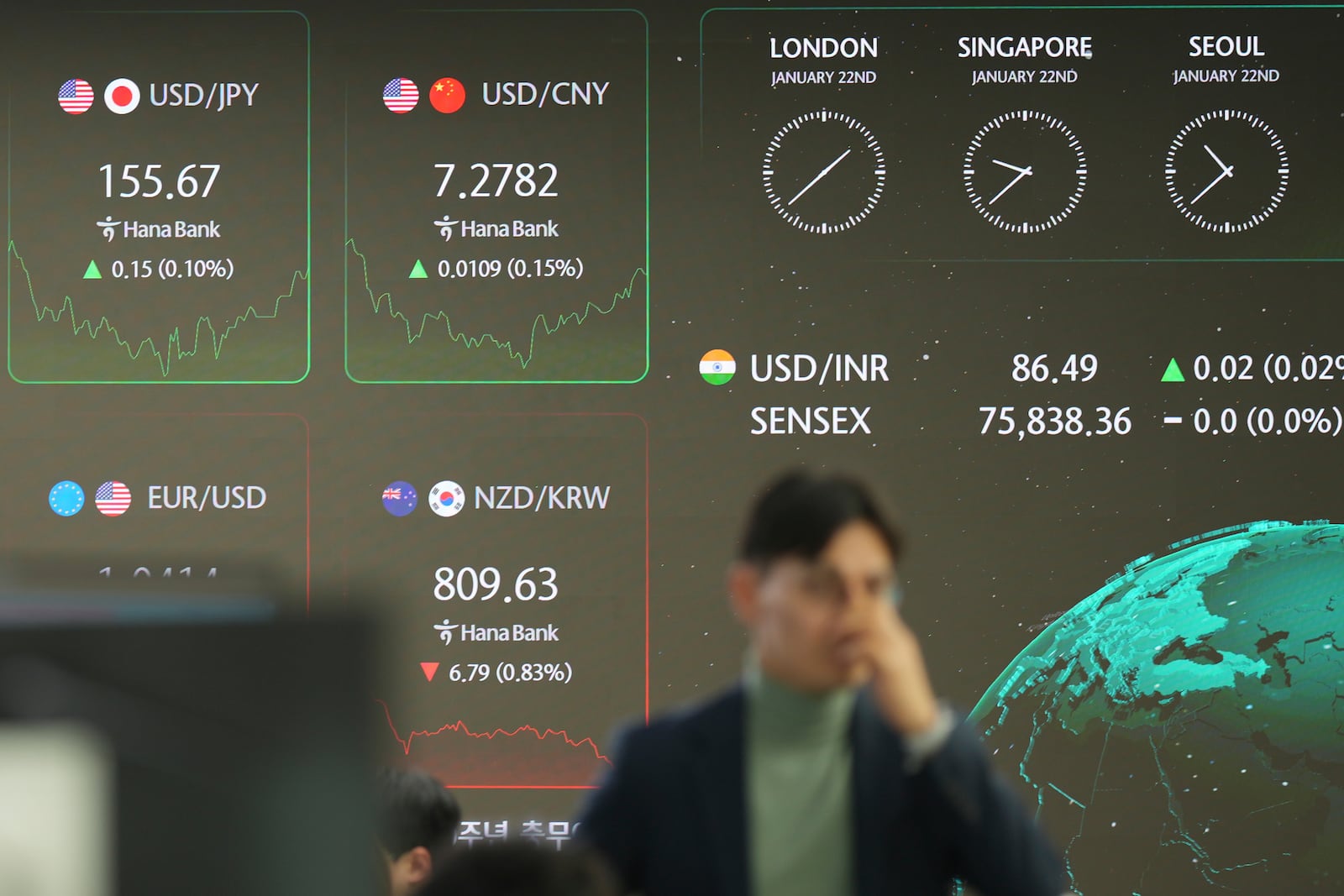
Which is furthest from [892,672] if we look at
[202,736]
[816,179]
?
[816,179]

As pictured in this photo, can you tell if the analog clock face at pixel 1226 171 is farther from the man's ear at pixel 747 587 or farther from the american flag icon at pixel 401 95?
the man's ear at pixel 747 587

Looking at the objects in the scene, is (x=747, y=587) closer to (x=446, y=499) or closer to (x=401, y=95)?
(x=446, y=499)

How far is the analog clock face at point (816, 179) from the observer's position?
10.1ft

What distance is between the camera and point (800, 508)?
3.70 feet

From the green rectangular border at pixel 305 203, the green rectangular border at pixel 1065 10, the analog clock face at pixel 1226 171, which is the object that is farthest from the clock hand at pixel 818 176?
the green rectangular border at pixel 305 203

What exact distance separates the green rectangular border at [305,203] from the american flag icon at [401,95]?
0.17 metres

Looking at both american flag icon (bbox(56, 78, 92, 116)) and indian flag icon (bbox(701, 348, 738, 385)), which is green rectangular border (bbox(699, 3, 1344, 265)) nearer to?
indian flag icon (bbox(701, 348, 738, 385))

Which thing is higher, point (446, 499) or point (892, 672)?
point (446, 499)

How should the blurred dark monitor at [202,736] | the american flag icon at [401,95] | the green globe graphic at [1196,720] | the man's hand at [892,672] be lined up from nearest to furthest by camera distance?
the blurred dark monitor at [202,736], the man's hand at [892,672], the green globe graphic at [1196,720], the american flag icon at [401,95]

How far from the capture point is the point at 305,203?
3.07 metres

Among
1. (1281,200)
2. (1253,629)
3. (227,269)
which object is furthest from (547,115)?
(1253,629)

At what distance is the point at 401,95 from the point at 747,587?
222 centimetres

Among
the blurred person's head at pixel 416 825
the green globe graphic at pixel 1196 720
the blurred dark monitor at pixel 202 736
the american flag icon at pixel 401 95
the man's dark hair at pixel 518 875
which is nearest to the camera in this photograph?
the blurred dark monitor at pixel 202 736

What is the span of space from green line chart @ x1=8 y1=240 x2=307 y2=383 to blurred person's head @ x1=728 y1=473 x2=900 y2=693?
83.5 inches
